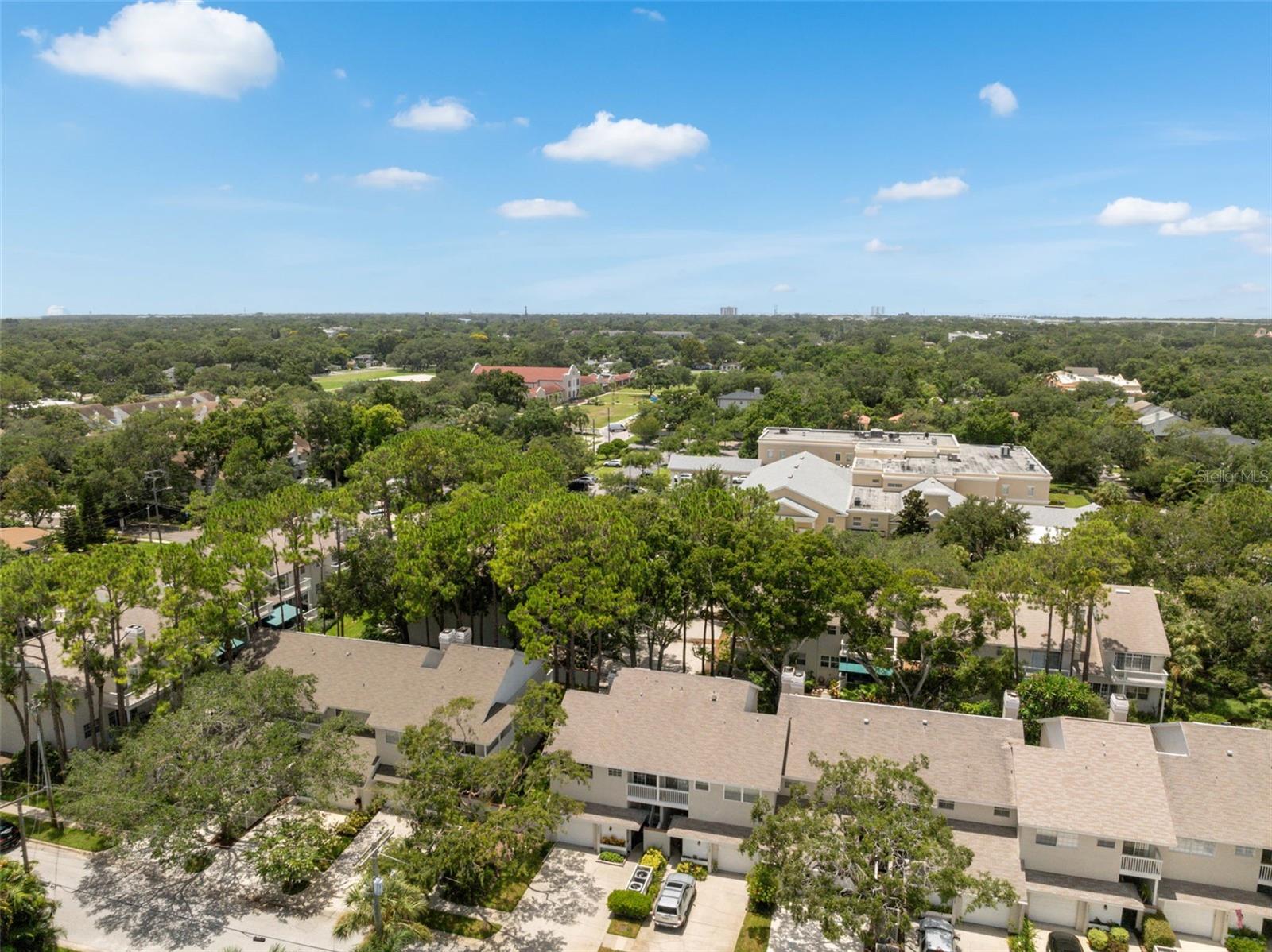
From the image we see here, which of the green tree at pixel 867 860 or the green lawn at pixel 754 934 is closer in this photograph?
the green tree at pixel 867 860

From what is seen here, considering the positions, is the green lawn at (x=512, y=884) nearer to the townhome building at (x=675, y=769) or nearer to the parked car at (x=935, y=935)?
the townhome building at (x=675, y=769)

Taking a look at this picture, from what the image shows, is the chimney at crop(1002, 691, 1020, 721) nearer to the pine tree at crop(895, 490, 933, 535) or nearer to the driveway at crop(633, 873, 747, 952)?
the driveway at crop(633, 873, 747, 952)

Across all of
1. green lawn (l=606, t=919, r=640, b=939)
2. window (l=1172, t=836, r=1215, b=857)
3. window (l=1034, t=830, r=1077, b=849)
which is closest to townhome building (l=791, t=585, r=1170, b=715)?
window (l=1034, t=830, r=1077, b=849)

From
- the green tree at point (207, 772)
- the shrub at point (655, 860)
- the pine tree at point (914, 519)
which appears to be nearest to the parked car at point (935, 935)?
the shrub at point (655, 860)

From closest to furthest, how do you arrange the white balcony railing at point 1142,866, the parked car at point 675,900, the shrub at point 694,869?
the parked car at point 675,900 → the white balcony railing at point 1142,866 → the shrub at point 694,869

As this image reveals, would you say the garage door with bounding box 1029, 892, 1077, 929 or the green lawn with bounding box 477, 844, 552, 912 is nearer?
the garage door with bounding box 1029, 892, 1077, 929

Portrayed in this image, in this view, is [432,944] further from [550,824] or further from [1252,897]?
[1252,897]
